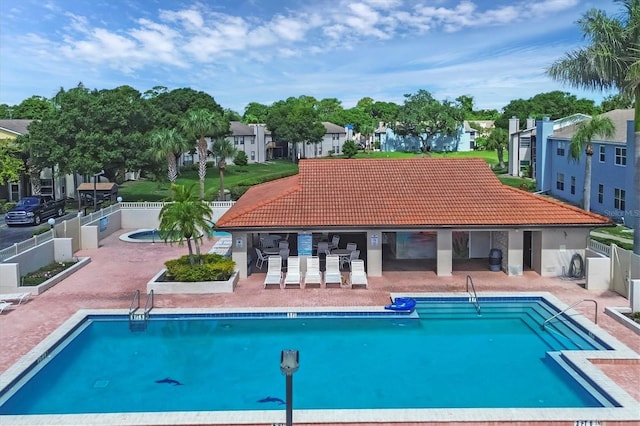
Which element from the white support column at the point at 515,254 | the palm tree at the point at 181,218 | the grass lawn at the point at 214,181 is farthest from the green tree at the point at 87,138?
the white support column at the point at 515,254

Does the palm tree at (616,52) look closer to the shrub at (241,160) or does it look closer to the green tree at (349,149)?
the shrub at (241,160)

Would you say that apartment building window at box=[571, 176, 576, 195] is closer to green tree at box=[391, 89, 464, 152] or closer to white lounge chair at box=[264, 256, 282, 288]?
white lounge chair at box=[264, 256, 282, 288]

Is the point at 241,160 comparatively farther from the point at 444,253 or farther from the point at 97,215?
the point at 444,253

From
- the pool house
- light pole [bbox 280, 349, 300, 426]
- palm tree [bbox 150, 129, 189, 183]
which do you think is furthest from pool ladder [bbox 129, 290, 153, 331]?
palm tree [bbox 150, 129, 189, 183]

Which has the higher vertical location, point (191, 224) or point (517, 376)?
point (191, 224)

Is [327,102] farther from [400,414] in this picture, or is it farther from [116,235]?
[400,414]

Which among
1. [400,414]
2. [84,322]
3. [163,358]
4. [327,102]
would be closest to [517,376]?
[400,414]
